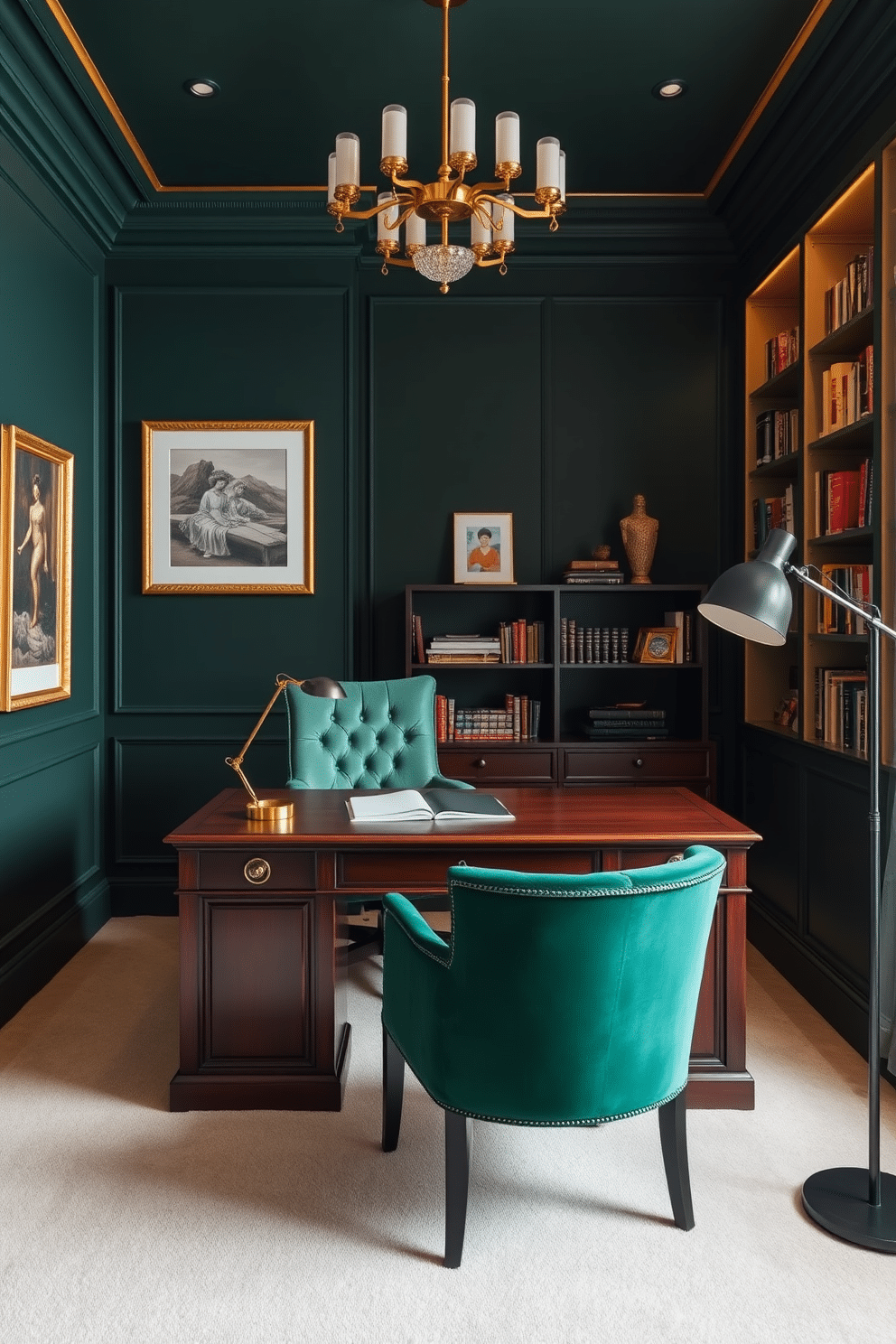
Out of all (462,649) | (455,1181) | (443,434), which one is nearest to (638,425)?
(443,434)

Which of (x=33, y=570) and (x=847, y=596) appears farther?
(x=33, y=570)

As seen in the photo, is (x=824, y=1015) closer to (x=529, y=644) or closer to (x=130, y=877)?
(x=529, y=644)

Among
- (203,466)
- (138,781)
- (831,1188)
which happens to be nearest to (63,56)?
(203,466)

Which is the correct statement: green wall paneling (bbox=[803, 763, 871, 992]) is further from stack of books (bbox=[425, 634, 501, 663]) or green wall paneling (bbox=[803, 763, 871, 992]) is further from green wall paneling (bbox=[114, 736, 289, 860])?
green wall paneling (bbox=[114, 736, 289, 860])

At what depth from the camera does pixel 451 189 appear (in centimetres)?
268

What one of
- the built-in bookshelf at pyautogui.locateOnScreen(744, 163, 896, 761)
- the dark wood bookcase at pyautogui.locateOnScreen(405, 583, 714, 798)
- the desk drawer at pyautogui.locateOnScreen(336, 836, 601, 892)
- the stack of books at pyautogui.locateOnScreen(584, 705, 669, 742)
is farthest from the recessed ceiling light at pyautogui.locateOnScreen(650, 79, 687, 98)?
the desk drawer at pyautogui.locateOnScreen(336, 836, 601, 892)

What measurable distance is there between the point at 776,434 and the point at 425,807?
2.45m

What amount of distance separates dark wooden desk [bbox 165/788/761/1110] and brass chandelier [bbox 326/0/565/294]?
5.36ft

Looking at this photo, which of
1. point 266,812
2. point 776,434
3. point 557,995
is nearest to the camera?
point 557,995

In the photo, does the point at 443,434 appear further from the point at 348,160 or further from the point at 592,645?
the point at 348,160

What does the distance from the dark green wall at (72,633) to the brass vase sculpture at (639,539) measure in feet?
7.95

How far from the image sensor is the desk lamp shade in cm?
207

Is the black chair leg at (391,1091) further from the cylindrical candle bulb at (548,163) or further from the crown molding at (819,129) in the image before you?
the crown molding at (819,129)

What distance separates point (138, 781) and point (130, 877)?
45 cm
